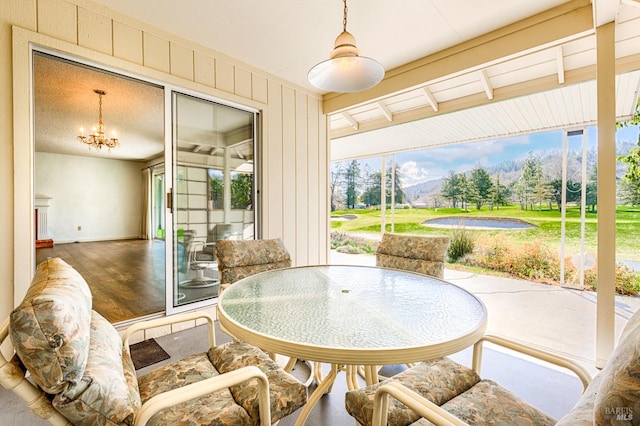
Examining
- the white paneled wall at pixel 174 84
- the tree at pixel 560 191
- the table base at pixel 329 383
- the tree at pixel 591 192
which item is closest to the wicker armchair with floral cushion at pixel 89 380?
the table base at pixel 329 383

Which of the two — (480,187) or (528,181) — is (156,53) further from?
(528,181)

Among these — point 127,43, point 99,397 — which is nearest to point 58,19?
point 127,43

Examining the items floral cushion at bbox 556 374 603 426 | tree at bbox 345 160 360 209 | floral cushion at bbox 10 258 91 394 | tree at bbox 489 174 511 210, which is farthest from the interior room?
tree at bbox 345 160 360 209

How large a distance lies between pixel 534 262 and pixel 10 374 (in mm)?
Result: 6282

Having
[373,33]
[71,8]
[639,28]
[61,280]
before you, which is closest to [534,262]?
[639,28]

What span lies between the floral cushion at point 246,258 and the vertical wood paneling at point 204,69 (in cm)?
179

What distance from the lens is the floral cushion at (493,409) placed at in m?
1.00

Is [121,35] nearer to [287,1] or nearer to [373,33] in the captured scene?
[287,1]

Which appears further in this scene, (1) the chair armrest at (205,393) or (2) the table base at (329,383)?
(2) the table base at (329,383)

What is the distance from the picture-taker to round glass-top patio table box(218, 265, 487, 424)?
100 centimetres

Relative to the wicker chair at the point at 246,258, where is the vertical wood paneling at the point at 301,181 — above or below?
above

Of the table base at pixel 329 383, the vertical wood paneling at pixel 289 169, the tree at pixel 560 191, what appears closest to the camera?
the table base at pixel 329 383

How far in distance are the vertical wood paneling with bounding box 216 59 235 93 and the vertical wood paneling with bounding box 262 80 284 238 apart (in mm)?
523

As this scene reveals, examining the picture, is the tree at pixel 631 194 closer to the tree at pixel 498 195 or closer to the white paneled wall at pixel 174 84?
the tree at pixel 498 195
